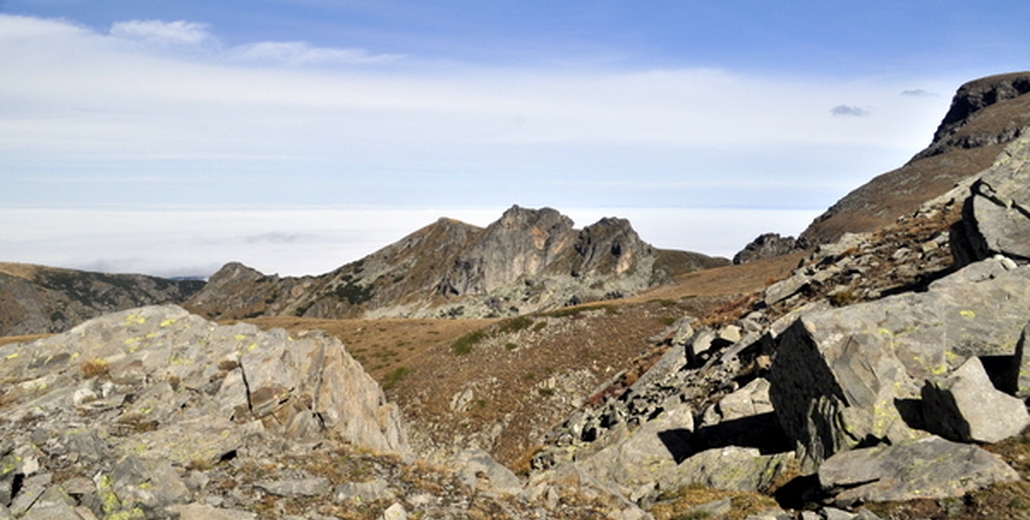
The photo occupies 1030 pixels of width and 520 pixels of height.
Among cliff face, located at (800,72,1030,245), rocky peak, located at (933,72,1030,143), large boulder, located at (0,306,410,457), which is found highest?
rocky peak, located at (933,72,1030,143)

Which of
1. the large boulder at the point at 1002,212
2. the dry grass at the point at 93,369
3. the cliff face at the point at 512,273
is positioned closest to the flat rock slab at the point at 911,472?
the large boulder at the point at 1002,212

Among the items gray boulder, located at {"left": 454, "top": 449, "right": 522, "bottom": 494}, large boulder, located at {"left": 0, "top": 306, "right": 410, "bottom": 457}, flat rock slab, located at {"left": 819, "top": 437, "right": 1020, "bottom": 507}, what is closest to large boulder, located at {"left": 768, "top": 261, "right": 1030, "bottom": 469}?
flat rock slab, located at {"left": 819, "top": 437, "right": 1020, "bottom": 507}

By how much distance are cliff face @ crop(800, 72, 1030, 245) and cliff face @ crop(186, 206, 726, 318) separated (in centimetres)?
4186

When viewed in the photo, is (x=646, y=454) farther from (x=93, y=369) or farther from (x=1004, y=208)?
(x=93, y=369)

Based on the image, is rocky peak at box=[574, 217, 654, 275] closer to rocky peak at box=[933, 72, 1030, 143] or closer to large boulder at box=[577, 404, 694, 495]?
rocky peak at box=[933, 72, 1030, 143]

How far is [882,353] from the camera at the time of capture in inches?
580

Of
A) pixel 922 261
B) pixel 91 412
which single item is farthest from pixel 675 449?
pixel 91 412

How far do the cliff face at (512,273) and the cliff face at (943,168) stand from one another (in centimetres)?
4186

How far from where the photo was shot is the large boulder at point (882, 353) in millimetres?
14047

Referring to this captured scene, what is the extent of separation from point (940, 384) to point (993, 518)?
346cm

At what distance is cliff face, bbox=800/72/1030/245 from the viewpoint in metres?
120

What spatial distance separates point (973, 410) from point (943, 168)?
16605cm

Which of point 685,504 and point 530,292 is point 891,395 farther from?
point 530,292

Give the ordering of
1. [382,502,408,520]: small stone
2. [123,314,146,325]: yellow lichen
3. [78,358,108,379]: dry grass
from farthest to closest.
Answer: [123,314,146,325]: yellow lichen, [78,358,108,379]: dry grass, [382,502,408,520]: small stone
